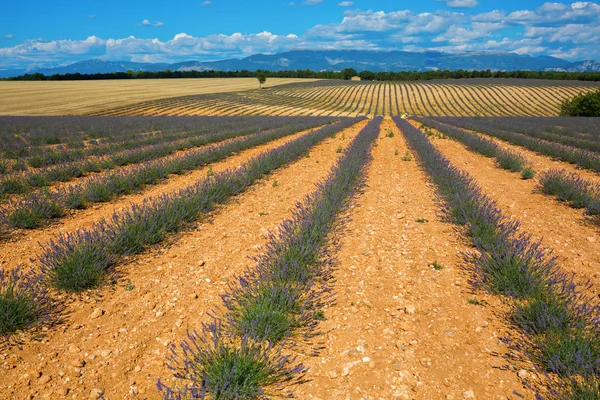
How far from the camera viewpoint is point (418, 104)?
185 ft

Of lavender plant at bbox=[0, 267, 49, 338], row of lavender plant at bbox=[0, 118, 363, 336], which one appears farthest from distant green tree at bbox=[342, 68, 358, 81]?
lavender plant at bbox=[0, 267, 49, 338]

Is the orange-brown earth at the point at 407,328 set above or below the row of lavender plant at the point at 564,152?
below

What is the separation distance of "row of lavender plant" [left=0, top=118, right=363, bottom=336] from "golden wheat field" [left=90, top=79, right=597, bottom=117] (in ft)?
107

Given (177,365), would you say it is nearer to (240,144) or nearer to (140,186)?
(140,186)

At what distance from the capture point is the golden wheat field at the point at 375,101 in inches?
1631

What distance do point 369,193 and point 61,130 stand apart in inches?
700

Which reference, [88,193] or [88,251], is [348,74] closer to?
[88,193]

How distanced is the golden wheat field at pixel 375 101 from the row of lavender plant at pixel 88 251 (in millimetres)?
32746

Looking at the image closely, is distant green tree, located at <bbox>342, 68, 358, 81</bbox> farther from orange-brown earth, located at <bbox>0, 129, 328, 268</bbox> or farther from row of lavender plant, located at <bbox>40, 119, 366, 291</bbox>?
row of lavender plant, located at <bbox>40, 119, 366, 291</bbox>

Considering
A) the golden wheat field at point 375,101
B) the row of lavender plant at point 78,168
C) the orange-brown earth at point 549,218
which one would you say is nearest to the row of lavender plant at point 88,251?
the row of lavender plant at point 78,168

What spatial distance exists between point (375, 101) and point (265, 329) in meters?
60.0

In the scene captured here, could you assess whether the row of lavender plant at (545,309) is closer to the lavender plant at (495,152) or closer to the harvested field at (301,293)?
the harvested field at (301,293)

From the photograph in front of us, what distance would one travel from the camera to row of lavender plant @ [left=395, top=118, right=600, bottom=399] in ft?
7.76

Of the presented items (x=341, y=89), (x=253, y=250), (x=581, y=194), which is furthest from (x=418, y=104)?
(x=253, y=250)
